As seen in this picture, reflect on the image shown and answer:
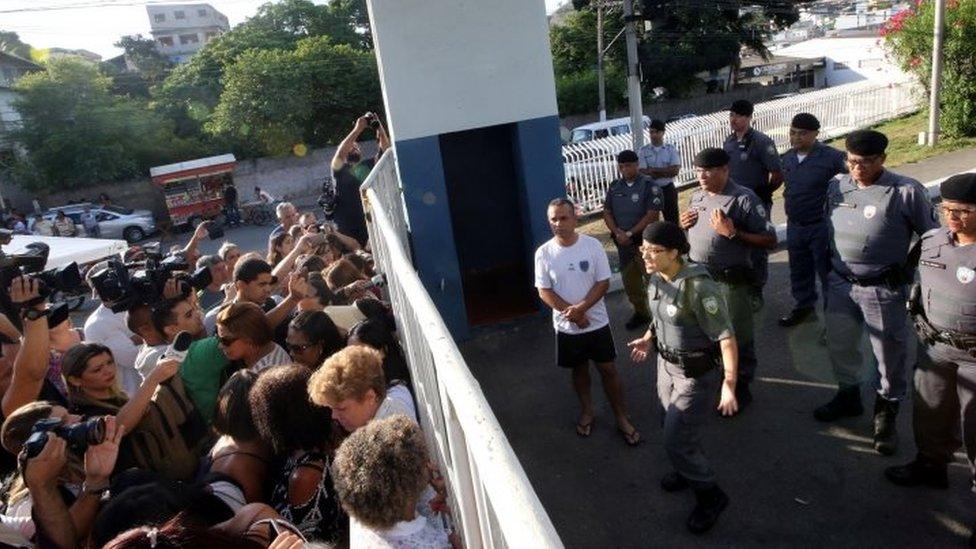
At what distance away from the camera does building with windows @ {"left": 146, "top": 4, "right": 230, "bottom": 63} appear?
72.1 meters

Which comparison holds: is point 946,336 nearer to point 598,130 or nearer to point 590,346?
point 590,346

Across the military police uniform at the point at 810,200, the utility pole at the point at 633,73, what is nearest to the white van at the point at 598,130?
the utility pole at the point at 633,73

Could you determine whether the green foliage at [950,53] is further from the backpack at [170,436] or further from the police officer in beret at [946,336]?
the backpack at [170,436]

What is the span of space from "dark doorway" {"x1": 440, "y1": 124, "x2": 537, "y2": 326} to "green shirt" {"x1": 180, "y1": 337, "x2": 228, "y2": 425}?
3.72 meters

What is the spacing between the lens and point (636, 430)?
4.40 meters

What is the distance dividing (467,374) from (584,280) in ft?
9.52

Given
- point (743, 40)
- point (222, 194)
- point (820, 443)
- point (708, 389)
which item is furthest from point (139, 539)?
point (743, 40)

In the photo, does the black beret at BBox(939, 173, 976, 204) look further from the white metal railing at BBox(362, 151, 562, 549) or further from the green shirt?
the green shirt

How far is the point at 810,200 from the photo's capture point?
4.82m

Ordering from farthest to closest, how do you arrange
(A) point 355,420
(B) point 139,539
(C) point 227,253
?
(C) point 227,253 < (A) point 355,420 < (B) point 139,539

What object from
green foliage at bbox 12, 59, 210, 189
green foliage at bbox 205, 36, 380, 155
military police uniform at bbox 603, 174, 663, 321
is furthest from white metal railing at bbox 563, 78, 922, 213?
green foliage at bbox 12, 59, 210, 189

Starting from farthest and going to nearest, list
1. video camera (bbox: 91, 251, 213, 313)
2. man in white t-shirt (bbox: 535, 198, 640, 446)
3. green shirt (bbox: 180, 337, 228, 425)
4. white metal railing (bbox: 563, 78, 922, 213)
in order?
1. white metal railing (bbox: 563, 78, 922, 213)
2. man in white t-shirt (bbox: 535, 198, 640, 446)
3. video camera (bbox: 91, 251, 213, 313)
4. green shirt (bbox: 180, 337, 228, 425)

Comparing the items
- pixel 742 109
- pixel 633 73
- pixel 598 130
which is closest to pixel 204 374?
pixel 742 109

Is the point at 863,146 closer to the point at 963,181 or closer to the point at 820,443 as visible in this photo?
the point at 963,181
